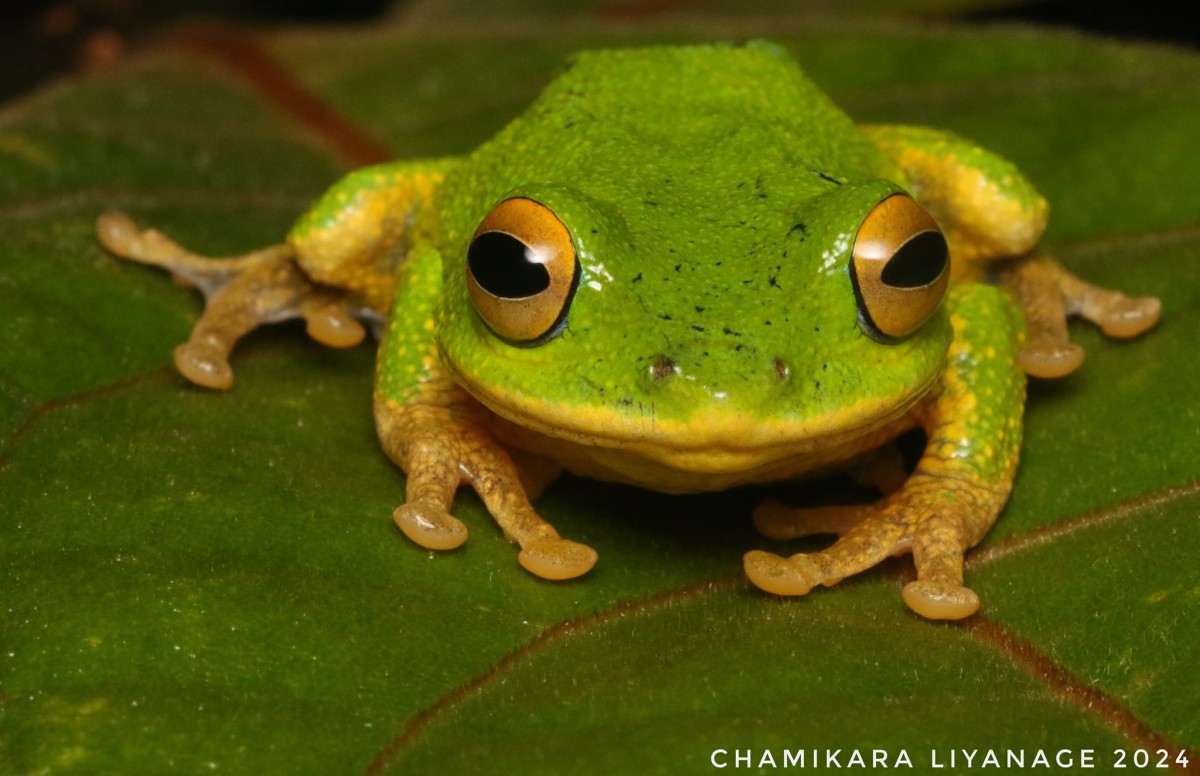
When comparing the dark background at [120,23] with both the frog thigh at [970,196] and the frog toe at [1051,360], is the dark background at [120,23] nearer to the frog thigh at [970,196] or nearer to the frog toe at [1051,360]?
the frog thigh at [970,196]

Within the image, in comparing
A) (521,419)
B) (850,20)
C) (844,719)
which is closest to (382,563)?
(521,419)

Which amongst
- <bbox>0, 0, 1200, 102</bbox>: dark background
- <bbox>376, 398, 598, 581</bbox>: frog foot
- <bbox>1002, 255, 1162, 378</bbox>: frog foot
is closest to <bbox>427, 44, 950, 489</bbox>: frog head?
<bbox>376, 398, 598, 581</bbox>: frog foot

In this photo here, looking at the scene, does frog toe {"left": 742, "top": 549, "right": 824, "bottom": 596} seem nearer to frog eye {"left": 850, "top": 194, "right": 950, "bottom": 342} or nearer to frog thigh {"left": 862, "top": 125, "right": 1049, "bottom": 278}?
frog eye {"left": 850, "top": 194, "right": 950, "bottom": 342}

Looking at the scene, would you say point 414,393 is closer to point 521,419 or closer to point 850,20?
Answer: point 521,419

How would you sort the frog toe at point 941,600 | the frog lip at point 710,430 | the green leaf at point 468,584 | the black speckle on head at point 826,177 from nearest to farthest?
the green leaf at point 468,584 < the frog lip at point 710,430 < the frog toe at point 941,600 < the black speckle on head at point 826,177

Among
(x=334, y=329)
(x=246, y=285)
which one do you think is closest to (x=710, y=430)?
Answer: (x=334, y=329)

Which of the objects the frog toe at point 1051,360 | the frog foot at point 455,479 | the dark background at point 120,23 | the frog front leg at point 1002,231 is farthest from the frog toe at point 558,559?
the dark background at point 120,23
